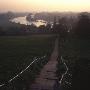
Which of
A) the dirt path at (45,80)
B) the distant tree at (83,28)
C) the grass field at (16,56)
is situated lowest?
the distant tree at (83,28)

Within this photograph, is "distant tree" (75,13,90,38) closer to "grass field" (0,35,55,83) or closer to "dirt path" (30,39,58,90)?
"grass field" (0,35,55,83)

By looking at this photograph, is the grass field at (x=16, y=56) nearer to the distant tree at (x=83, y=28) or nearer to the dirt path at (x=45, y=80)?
the dirt path at (x=45, y=80)

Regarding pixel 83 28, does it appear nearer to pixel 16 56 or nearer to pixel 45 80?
pixel 16 56

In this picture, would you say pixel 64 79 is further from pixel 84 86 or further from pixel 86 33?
pixel 86 33

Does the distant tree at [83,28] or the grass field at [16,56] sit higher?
the grass field at [16,56]

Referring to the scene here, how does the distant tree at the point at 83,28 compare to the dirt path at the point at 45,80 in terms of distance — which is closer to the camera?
the dirt path at the point at 45,80

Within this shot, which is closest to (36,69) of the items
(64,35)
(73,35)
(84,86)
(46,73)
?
(46,73)

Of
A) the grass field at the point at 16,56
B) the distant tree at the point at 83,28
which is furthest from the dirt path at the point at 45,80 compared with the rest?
the distant tree at the point at 83,28

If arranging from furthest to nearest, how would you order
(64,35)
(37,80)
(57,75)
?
(64,35) → (57,75) → (37,80)

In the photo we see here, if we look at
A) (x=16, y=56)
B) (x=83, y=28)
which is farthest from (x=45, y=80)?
(x=83, y=28)

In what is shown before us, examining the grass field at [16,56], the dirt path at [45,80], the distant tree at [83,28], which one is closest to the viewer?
the dirt path at [45,80]

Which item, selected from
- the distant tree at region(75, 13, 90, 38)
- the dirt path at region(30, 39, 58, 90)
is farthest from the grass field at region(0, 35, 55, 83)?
the distant tree at region(75, 13, 90, 38)

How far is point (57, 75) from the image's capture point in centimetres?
1767

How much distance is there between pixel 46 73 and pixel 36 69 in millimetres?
1029
